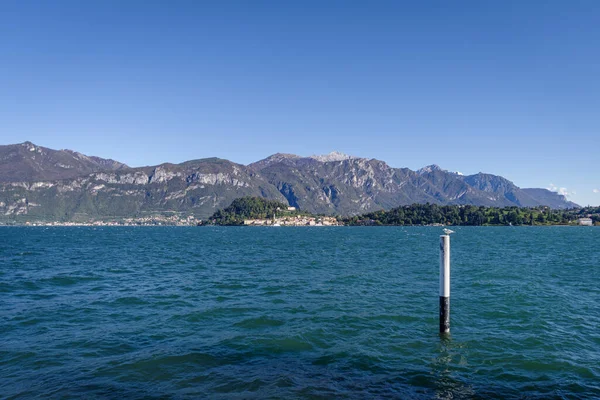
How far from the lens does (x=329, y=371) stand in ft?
58.9

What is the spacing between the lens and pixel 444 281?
2272cm

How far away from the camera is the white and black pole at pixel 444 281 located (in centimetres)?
2266

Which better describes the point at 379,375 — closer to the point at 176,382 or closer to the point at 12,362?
the point at 176,382

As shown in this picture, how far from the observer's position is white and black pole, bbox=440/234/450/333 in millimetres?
22656

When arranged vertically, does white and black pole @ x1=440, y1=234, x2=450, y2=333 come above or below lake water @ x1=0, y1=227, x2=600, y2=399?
above

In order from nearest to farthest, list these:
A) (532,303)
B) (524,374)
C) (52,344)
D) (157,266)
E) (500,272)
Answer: (524,374), (52,344), (532,303), (500,272), (157,266)

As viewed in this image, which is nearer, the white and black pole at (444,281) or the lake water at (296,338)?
the lake water at (296,338)

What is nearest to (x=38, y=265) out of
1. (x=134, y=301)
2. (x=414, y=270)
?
(x=134, y=301)

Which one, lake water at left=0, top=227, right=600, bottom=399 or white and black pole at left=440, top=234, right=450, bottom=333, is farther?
white and black pole at left=440, top=234, right=450, bottom=333

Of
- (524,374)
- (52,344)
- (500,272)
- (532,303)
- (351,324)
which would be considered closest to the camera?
(524,374)

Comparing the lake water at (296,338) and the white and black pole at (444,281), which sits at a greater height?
the white and black pole at (444,281)

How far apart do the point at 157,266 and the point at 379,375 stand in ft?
151

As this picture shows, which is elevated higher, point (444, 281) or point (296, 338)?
point (444, 281)

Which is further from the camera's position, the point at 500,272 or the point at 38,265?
the point at 38,265
